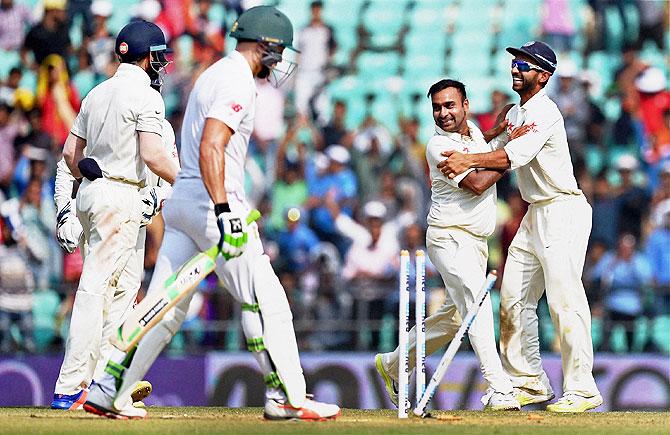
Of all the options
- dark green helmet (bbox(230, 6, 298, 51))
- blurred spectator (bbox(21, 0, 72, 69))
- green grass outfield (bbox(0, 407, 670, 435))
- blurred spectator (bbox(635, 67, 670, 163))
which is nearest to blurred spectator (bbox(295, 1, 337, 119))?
blurred spectator (bbox(21, 0, 72, 69))

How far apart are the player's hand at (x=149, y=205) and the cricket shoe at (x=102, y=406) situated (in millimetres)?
1684

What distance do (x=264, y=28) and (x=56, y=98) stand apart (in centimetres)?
913

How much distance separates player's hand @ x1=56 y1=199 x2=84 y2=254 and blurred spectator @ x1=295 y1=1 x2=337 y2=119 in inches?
301

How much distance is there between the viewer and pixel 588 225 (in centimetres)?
921

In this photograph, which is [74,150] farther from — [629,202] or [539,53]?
[629,202]

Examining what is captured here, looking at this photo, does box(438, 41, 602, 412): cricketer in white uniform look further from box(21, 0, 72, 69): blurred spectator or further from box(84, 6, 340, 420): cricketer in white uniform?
box(21, 0, 72, 69): blurred spectator

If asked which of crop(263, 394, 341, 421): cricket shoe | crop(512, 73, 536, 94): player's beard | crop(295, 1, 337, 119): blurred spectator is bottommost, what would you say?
crop(263, 394, 341, 421): cricket shoe

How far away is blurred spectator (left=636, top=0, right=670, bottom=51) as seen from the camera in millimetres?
17219

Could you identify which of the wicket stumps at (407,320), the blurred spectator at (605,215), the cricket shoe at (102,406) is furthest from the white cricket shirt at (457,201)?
the blurred spectator at (605,215)

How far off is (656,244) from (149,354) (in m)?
8.56

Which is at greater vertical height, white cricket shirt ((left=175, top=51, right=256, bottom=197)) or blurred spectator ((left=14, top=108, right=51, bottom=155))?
blurred spectator ((left=14, top=108, right=51, bottom=155))

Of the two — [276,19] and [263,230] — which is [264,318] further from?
[263,230]

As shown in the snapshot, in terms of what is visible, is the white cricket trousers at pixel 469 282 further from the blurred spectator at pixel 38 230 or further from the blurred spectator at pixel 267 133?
the blurred spectator at pixel 267 133

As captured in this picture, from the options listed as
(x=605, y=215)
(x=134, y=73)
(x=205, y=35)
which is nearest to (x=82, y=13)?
(x=205, y=35)
